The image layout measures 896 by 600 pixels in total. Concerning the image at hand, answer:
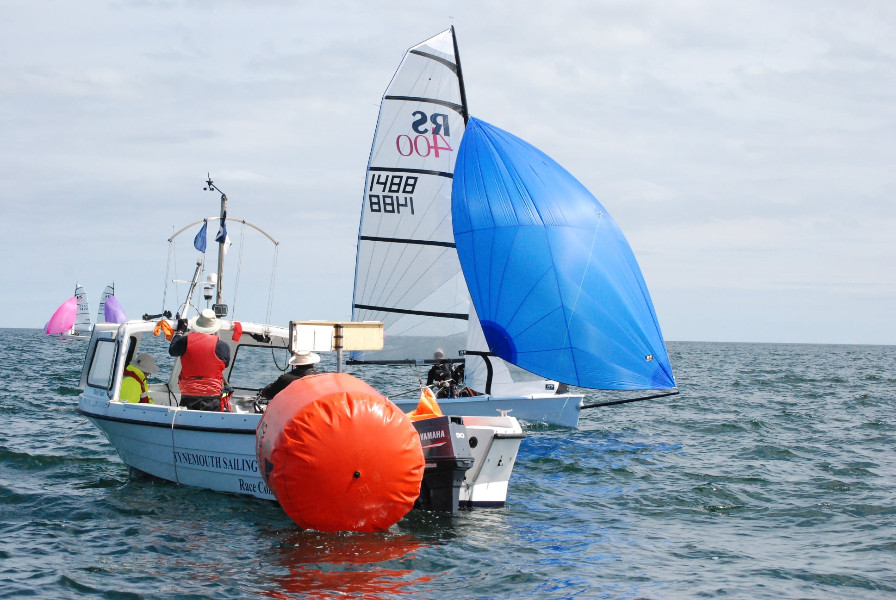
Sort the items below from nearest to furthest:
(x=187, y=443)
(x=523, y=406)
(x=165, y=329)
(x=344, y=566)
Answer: (x=344, y=566) → (x=187, y=443) → (x=165, y=329) → (x=523, y=406)

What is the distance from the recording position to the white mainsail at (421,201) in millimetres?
19219

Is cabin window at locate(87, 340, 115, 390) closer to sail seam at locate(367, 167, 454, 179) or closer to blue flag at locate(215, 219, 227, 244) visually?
blue flag at locate(215, 219, 227, 244)

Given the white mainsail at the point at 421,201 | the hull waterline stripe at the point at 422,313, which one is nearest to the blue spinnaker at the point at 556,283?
the white mainsail at the point at 421,201

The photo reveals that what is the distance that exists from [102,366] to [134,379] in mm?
780

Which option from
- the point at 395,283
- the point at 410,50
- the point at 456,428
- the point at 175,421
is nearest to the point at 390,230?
the point at 395,283

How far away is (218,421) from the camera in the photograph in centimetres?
1118

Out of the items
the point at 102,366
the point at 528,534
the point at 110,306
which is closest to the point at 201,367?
the point at 102,366

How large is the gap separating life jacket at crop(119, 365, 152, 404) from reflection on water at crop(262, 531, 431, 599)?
4770mm

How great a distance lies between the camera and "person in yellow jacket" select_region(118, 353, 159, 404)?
1304cm

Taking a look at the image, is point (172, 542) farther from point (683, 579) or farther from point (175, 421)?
point (683, 579)

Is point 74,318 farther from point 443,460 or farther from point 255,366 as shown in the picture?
point 443,460

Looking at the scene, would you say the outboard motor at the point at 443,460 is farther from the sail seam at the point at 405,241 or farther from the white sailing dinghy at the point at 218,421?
the sail seam at the point at 405,241

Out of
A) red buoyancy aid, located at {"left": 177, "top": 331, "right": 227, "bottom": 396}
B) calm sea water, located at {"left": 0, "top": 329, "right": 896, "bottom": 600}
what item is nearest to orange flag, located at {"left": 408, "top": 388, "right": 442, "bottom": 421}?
calm sea water, located at {"left": 0, "top": 329, "right": 896, "bottom": 600}

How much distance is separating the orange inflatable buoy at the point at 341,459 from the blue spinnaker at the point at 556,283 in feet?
24.9
